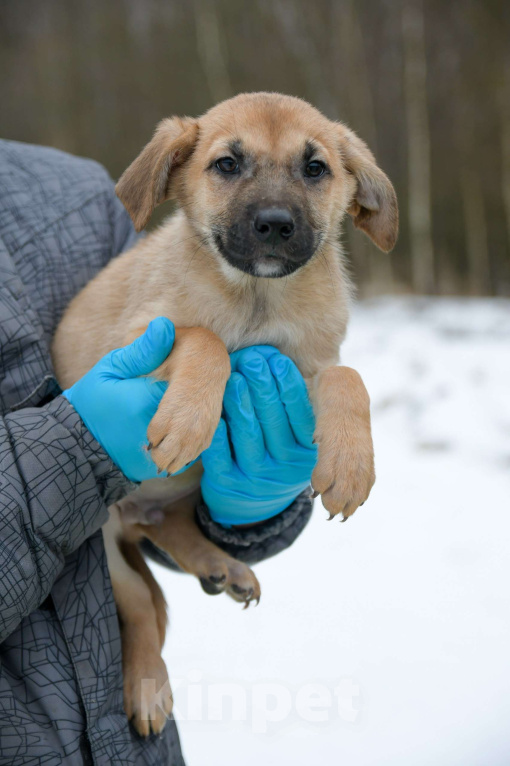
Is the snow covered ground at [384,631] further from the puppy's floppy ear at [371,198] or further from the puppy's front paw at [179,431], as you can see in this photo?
the puppy's floppy ear at [371,198]

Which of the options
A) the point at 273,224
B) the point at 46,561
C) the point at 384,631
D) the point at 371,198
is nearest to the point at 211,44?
the point at 371,198

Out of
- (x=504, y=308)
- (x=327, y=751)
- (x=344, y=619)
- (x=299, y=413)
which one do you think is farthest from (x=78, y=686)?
(x=504, y=308)

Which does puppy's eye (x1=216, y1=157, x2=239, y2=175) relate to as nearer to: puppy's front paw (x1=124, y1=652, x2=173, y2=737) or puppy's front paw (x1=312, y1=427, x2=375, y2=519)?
puppy's front paw (x1=312, y1=427, x2=375, y2=519)

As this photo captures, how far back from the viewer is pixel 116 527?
2678 millimetres

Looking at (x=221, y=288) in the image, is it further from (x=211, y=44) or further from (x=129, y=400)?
(x=211, y=44)

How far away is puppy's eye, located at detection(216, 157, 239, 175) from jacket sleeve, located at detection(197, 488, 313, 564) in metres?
1.27

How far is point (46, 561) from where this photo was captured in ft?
5.96

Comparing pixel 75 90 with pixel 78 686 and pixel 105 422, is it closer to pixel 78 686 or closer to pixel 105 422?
pixel 105 422

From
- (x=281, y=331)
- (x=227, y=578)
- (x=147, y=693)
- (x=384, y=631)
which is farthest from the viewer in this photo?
(x=384, y=631)

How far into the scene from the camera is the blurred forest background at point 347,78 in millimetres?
6961

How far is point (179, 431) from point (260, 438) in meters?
0.52

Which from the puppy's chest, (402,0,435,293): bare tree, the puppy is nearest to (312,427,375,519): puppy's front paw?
the puppy

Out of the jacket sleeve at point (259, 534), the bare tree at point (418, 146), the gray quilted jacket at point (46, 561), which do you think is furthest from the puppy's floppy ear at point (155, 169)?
the bare tree at point (418, 146)

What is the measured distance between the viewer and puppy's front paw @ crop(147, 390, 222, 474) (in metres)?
1.87
